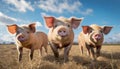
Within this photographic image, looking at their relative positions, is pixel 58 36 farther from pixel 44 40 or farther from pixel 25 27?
pixel 44 40

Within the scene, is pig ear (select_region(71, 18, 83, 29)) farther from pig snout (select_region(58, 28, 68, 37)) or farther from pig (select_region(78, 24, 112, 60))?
pig snout (select_region(58, 28, 68, 37))

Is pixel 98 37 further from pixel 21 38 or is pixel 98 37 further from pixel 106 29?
pixel 21 38

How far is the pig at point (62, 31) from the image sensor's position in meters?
8.74

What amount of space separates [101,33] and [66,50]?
204 cm

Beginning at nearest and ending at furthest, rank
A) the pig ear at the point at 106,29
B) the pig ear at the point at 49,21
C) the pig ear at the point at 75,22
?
the pig ear at the point at 49,21, the pig ear at the point at 75,22, the pig ear at the point at 106,29

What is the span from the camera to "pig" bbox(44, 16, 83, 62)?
28.7ft

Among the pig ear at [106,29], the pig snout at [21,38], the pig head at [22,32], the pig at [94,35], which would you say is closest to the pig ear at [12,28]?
the pig head at [22,32]

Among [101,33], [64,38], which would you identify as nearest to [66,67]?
[64,38]

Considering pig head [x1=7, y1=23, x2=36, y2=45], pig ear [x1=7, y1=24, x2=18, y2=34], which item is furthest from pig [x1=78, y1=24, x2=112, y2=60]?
pig ear [x1=7, y1=24, x2=18, y2=34]

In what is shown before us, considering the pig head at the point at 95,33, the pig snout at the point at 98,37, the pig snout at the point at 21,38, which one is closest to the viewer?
the pig snout at the point at 21,38

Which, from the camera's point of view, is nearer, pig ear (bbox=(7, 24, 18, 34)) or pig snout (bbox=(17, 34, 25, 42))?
pig snout (bbox=(17, 34, 25, 42))

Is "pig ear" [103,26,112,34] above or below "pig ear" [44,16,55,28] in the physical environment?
below

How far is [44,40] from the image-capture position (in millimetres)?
13820

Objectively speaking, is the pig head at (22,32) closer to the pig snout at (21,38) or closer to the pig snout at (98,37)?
the pig snout at (21,38)
